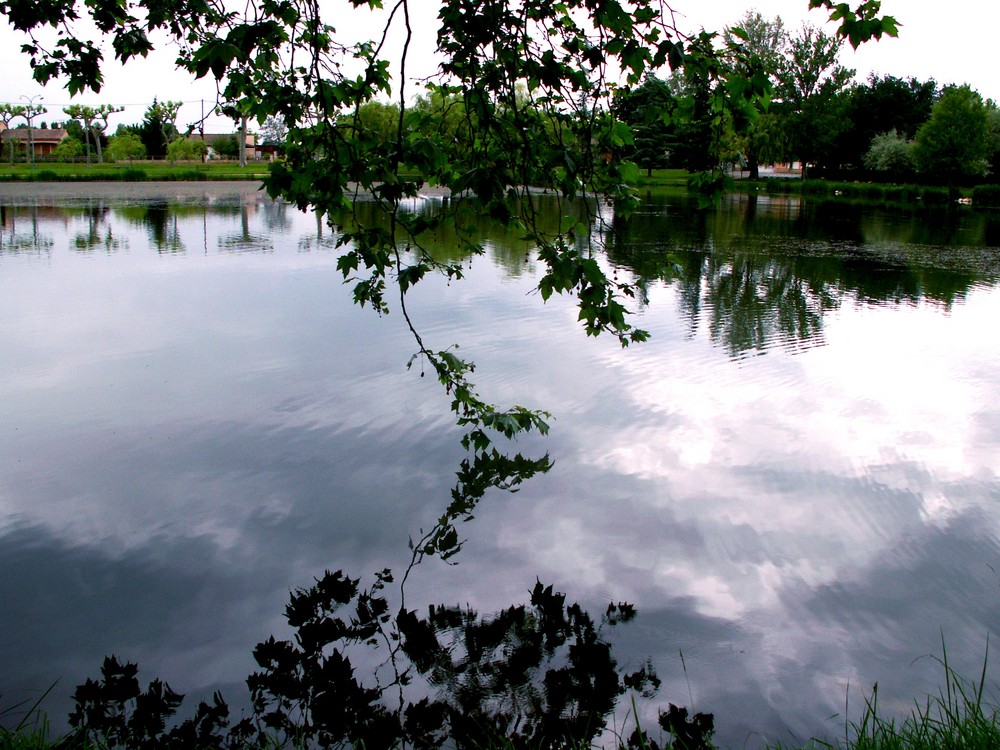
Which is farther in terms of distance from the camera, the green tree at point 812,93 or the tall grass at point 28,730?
the green tree at point 812,93

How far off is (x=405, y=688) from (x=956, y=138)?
6018cm

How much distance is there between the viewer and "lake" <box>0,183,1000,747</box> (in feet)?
15.8

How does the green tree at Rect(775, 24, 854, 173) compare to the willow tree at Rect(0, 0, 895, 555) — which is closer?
the willow tree at Rect(0, 0, 895, 555)

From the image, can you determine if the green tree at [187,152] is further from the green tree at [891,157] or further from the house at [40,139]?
the green tree at [891,157]

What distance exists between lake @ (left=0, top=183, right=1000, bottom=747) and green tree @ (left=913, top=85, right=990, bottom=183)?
47.7 metres

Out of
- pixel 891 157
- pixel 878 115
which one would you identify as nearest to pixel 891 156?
pixel 891 157

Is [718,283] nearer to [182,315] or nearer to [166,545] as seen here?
[182,315]

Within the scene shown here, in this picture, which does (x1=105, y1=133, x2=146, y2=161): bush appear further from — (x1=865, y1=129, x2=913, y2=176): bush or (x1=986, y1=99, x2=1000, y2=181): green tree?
(x1=986, y1=99, x2=1000, y2=181): green tree

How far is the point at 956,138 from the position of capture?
54.3 meters

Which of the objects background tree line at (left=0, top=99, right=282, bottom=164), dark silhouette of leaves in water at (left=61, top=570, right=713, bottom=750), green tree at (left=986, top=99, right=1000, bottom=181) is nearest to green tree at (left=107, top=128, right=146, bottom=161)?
background tree line at (left=0, top=99, right=282, bottom=164)

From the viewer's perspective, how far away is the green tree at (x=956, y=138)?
54562mm

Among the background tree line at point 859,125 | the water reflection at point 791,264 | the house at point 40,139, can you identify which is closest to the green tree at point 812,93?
the background tree line at point 859,125

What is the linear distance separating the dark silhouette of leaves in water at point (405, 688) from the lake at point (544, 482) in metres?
0.16

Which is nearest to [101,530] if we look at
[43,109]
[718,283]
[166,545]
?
[166,545]
